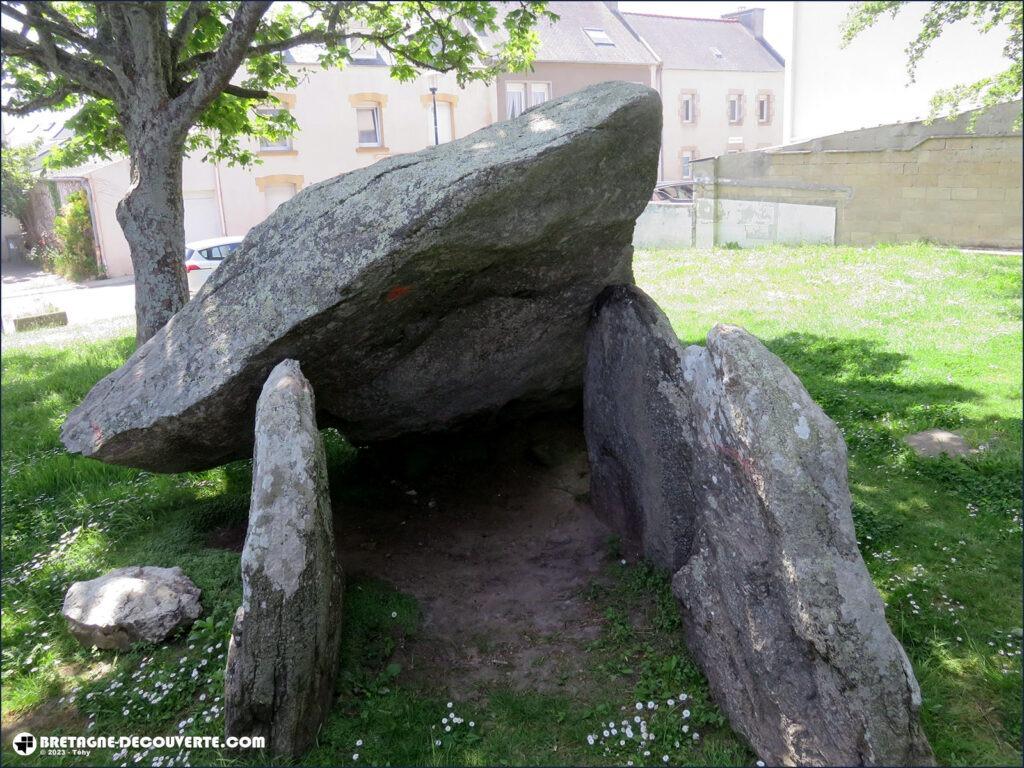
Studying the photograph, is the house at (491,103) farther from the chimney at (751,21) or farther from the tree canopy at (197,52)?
the tree canopy at (197,52)

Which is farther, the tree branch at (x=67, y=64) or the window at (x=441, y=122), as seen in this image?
the window at (x=441, y=122)

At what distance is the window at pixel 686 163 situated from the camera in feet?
55.5

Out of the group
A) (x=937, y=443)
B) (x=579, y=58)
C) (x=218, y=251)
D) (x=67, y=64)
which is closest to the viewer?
(x=937, y=443)

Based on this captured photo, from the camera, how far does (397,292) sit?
4.36 meters

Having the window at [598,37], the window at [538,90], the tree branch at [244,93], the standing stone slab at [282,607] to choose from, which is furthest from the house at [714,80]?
the standing stone slab at [282,607]

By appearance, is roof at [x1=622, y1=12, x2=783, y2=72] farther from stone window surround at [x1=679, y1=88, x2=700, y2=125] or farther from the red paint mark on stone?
the red paint mark on stone

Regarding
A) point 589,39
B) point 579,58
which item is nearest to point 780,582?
point 579,58

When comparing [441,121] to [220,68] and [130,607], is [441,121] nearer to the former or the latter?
[220,68]

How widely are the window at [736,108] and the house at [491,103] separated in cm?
3

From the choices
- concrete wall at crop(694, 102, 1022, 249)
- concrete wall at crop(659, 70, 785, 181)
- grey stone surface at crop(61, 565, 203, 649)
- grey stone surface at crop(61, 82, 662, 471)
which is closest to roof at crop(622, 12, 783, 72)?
concrete wall at crop(659, 70, 785, 181)

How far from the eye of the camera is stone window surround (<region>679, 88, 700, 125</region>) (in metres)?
14.7

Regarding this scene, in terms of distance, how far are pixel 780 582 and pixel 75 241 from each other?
14566mm

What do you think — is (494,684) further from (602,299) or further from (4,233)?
(4,233)

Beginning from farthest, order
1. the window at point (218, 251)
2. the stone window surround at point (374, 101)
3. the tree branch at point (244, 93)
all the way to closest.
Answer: the stone window surround at point (374, 101), the window at point (218, 251), the tree branch at point (244, 93)
